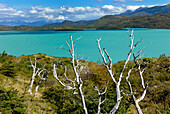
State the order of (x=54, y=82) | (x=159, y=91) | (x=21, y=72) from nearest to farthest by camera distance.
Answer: (x=159, y=91) → (x=54, y=82) → (x=21, y=72)

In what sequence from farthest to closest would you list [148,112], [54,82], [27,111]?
[54,82] → [148,112] → [27,111]

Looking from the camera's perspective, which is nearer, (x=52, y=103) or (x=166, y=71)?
(x=52, y=103)

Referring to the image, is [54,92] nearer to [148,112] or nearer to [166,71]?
[148,112]

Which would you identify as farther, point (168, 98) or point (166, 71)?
point (166, 71)

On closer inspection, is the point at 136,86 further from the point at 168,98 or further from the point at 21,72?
the point at 21,72

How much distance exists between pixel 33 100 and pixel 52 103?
1.20 m

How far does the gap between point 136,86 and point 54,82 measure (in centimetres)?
769

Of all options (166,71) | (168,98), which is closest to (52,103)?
(168,98)

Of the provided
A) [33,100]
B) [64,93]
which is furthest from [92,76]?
[33,100]

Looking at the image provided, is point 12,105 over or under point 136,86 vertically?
over

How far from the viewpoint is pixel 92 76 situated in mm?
14875

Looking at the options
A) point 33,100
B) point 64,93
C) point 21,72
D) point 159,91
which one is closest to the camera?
point 33,100

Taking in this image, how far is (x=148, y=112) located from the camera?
8.24 meters

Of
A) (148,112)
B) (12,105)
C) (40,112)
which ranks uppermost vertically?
(12,105)
